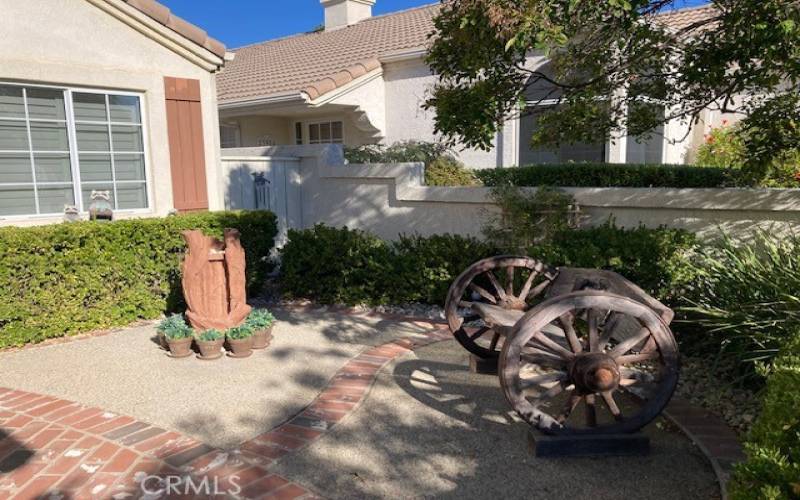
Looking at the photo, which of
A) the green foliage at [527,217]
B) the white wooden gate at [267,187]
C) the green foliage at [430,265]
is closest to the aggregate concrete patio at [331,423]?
the green foliage at [430,265]

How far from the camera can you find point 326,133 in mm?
14188

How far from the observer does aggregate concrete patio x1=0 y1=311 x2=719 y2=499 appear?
127 inches

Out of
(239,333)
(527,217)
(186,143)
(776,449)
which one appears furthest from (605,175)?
(776,449)

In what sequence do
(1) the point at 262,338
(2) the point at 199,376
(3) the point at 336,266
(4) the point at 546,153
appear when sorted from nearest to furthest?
(2) the point at 199,376, (1) the point at 262,338, (3) the point at 336,266, (4) the point at 546,153

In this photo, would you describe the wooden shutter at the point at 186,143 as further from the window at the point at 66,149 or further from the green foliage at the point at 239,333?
the green foliage at the point at 239,333

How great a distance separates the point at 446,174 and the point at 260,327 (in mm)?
5175

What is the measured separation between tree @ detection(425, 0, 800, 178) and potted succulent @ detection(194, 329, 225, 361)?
276cm

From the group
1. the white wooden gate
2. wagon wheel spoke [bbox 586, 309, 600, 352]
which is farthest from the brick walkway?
the white wooden gate

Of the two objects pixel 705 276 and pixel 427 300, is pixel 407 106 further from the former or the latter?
pixel 705 276

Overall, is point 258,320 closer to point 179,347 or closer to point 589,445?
point 179,347

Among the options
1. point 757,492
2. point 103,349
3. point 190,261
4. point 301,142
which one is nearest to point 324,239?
point 190,261

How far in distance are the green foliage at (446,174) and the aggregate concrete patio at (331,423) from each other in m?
4.37

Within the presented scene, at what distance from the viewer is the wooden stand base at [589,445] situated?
342 centimetres

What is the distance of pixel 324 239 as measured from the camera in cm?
735
